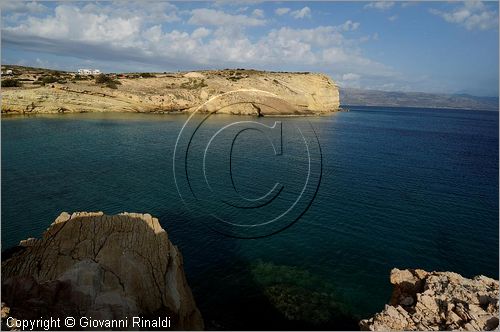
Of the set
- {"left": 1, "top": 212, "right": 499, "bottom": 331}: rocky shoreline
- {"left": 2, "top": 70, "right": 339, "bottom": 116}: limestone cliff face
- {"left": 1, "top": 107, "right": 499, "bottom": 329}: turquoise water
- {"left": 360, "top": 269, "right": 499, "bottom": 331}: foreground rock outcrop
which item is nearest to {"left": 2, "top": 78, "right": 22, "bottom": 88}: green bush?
{"left": 2, "top": 70, "right": 339, "bottom": 116}: limestone cliff face

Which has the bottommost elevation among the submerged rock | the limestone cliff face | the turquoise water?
the submerged rock

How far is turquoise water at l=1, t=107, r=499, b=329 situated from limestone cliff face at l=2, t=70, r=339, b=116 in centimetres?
3159

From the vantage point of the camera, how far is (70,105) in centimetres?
10438

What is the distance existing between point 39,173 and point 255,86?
108 metres

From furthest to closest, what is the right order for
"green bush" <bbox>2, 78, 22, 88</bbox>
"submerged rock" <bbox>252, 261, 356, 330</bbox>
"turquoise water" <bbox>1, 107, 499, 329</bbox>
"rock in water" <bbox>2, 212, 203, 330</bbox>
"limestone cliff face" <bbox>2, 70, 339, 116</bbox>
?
"green bush" <bbox>2, 78, 22, 88</bbox> < "limestone cliff face" <bbox>2, 70, 339, 116</bbox> < "turquoise water" <bbox>1, 107, 499, 329</bbox> < "submerged rock" <bbox>252, 261, 356, 330</bbox> < "rock in water" <bbox>2, 212, 203, 330</bbox>

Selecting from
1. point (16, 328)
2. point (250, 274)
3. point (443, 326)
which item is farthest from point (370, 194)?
point (16, 328)

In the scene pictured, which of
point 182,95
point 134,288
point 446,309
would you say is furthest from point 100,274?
point 182,95

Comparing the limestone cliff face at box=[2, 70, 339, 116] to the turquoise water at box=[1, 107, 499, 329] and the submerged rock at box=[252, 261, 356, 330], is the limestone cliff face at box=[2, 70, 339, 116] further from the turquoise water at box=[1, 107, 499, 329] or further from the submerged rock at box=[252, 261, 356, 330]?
the submerged rock at box=[252, 261, 356, 330]

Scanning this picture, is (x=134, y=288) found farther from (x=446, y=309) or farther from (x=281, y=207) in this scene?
(x=281, y=207)

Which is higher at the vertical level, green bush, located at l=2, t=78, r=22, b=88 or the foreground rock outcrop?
green bush, located at l=2, t=78, r=22, b=88

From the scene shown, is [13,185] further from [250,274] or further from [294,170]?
[294,170]

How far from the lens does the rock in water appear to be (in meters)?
13.3

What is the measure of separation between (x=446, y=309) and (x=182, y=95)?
122 metres

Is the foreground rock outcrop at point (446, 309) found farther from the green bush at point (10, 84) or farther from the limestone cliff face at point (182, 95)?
the green bush at point (10, 84)
